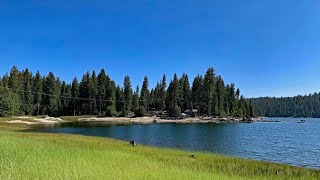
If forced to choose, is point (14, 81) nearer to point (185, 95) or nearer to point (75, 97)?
point (75, 97)

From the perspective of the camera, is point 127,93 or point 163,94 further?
point 163,94

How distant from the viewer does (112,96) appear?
160000mm

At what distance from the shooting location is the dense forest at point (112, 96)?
14825 centimetres

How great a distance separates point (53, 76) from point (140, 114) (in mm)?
44028

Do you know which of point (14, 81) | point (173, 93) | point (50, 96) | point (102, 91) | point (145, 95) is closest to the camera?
point (14, 81)

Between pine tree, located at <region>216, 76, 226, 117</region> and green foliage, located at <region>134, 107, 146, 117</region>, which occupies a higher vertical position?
pine tree, located at <region>216, 76, 226, 117</region>

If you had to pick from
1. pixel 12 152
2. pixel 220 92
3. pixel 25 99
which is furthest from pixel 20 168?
pixel 220 92

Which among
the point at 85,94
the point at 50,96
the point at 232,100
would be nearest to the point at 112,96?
the point at 85,94

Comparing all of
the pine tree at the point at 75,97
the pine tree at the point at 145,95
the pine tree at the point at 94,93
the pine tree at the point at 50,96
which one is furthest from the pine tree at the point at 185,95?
the pine tree at the point at 50,96

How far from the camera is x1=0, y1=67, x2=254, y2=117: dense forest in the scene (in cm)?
14825

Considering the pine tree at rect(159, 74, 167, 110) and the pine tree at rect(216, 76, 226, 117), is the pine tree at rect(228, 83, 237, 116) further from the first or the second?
the pine tree at rect(159, 74, 167, 110)

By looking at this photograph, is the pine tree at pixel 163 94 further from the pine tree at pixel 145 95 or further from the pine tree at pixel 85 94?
the pine tree at pixel 85 94

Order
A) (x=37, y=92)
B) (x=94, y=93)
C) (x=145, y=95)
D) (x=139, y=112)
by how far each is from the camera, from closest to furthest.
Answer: (x=37, y=92), (x=139, y=112), (x=94, y=93), (x=145, y=95)

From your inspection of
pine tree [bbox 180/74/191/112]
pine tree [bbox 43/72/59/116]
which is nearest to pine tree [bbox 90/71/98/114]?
pine tree [bbox 43/72/59/116]
